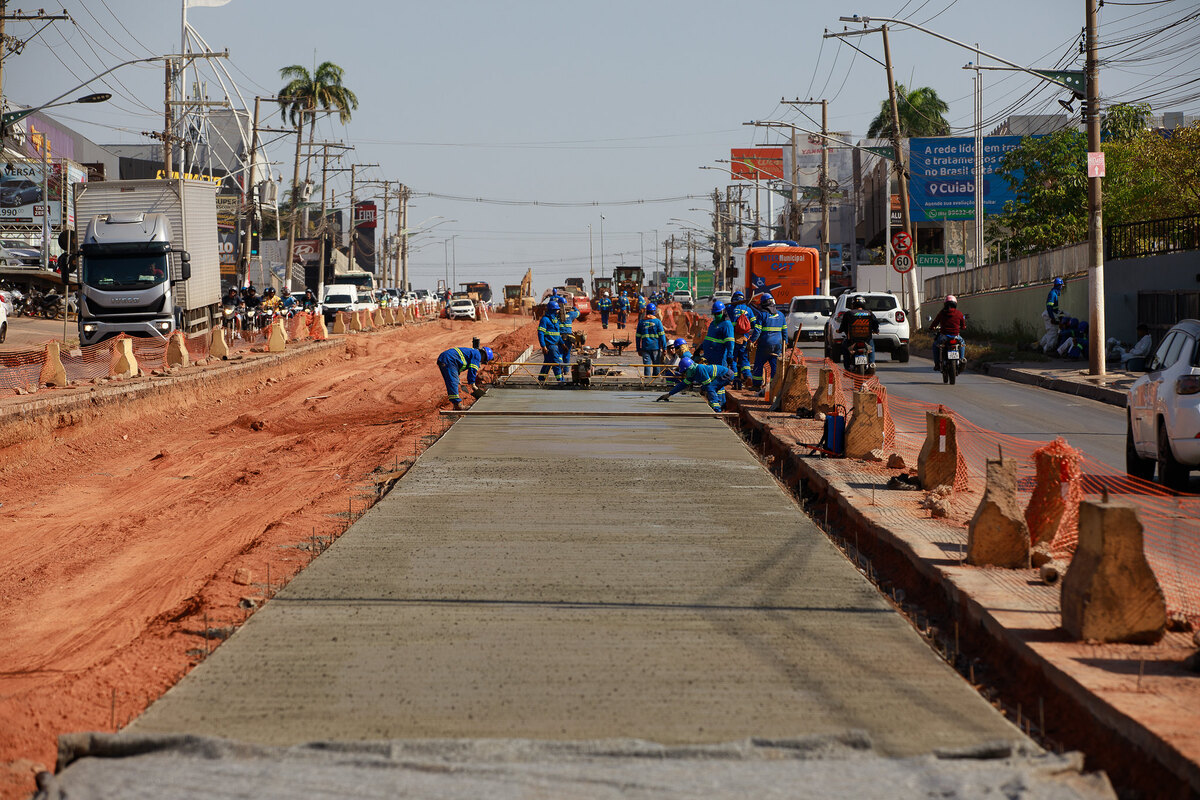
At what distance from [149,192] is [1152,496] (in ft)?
93.7

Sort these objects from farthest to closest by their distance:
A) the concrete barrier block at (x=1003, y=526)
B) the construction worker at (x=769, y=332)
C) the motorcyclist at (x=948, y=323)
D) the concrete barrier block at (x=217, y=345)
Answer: the concrete barrier block at (x=217, y=345), the motorcyclist at (x=948, y=323), the construction worker at (x=769, y=332), the concrete barrier block at (x=1003, y=526)

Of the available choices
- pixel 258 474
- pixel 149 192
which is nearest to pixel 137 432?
pixel 258 474

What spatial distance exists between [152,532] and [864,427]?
769 cm

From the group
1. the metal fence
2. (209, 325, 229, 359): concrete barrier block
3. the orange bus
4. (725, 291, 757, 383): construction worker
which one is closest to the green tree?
the orange bus

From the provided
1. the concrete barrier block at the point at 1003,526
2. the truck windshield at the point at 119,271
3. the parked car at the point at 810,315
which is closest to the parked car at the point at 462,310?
the parked car at the point at 810,315

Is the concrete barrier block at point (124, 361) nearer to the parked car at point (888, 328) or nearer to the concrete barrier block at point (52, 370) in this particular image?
the concrete barrier block at point (52, 370)

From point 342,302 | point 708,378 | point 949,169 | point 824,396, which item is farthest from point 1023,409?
point 342,302

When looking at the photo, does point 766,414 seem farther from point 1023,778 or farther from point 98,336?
point 98,336

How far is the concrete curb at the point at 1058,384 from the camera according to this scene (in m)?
23.1

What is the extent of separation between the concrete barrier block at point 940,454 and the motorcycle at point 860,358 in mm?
12801

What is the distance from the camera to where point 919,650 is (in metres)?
6.89

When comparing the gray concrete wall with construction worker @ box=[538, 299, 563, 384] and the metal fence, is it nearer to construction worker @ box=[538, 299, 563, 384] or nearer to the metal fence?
the metal fence

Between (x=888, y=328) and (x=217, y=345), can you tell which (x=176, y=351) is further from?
(x=888, y=328)

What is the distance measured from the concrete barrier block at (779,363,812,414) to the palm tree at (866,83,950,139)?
61.8 metres
